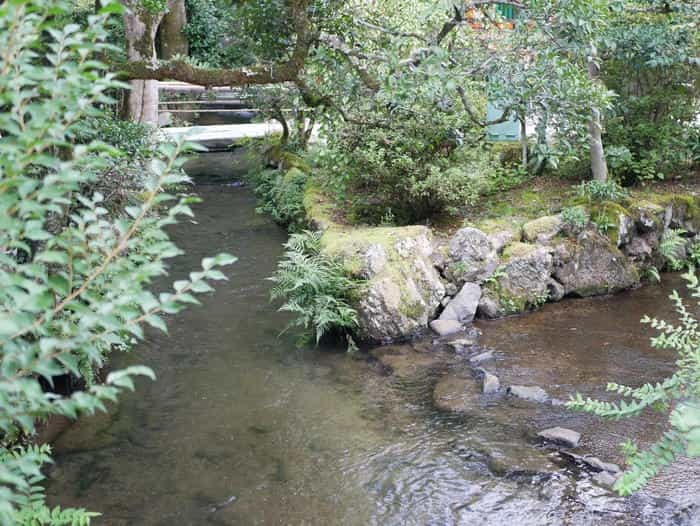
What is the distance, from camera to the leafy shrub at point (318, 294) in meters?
8.24

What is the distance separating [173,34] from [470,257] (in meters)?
17.6

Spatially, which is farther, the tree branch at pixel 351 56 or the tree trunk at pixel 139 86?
the tree trunk at pixel 139 86

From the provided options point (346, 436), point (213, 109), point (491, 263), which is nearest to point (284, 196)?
point (491, 263)

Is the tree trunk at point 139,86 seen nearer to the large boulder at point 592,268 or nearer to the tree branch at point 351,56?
the tree branch at point 351,56

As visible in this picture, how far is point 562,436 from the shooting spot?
6219 millimetres

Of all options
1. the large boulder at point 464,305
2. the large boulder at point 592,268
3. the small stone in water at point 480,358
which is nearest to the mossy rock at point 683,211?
the large boulder at point 592,268

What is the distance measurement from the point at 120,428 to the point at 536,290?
5342 mm

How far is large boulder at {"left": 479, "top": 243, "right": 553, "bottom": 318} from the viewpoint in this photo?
361 inches

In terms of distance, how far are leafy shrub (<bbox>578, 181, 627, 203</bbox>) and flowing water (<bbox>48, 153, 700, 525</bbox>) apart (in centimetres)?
166

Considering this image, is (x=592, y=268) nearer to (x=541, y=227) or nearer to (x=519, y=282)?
(x=541, y=227)

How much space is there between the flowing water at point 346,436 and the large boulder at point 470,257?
0.71m

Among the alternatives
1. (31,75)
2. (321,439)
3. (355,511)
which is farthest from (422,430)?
(31,75)

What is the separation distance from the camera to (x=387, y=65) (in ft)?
27.2

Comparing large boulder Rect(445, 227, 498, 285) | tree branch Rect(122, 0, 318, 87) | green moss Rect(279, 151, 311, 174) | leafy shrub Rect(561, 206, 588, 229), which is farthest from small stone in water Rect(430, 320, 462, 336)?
green moss Rect(279, 151, 311, 174)
